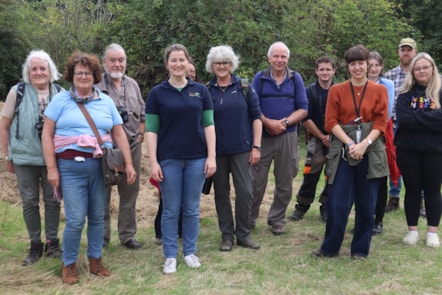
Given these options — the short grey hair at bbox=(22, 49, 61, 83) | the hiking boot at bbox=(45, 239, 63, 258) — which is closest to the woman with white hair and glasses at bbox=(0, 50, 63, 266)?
the short grey hair at bbox=(22, 49, 61, 83)

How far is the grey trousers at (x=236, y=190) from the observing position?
5.00 meters

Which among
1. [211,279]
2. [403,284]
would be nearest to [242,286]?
[211,279]

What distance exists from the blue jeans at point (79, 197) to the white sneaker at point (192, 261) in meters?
0.92

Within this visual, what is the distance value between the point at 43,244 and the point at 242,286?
2168 millimetres

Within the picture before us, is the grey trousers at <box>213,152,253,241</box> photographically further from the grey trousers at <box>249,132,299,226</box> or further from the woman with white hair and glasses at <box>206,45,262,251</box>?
the grey trousers at <box>249,132,299,226</box>

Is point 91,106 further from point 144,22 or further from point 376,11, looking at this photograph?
point 376,11

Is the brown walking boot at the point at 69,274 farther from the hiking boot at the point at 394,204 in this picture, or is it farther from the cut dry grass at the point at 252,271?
the hiking boot at the point at 394,204

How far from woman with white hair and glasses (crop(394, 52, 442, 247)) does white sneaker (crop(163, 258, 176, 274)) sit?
8.86 ft

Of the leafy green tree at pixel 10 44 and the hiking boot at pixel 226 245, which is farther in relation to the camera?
the leafy green tree at pixel 10 44

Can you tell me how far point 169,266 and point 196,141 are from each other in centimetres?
121

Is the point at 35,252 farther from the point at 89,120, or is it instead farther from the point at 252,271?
the point at 252,271

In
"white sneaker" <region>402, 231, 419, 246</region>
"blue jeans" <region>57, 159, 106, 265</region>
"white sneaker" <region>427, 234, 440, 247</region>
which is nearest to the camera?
"blue jeans" <region>57, 159, 106, 265</region>

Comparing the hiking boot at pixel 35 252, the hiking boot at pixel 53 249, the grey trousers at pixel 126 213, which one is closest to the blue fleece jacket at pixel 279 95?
the grey trousers at pixel 126 213

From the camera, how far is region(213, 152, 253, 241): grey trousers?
16.4 ft
